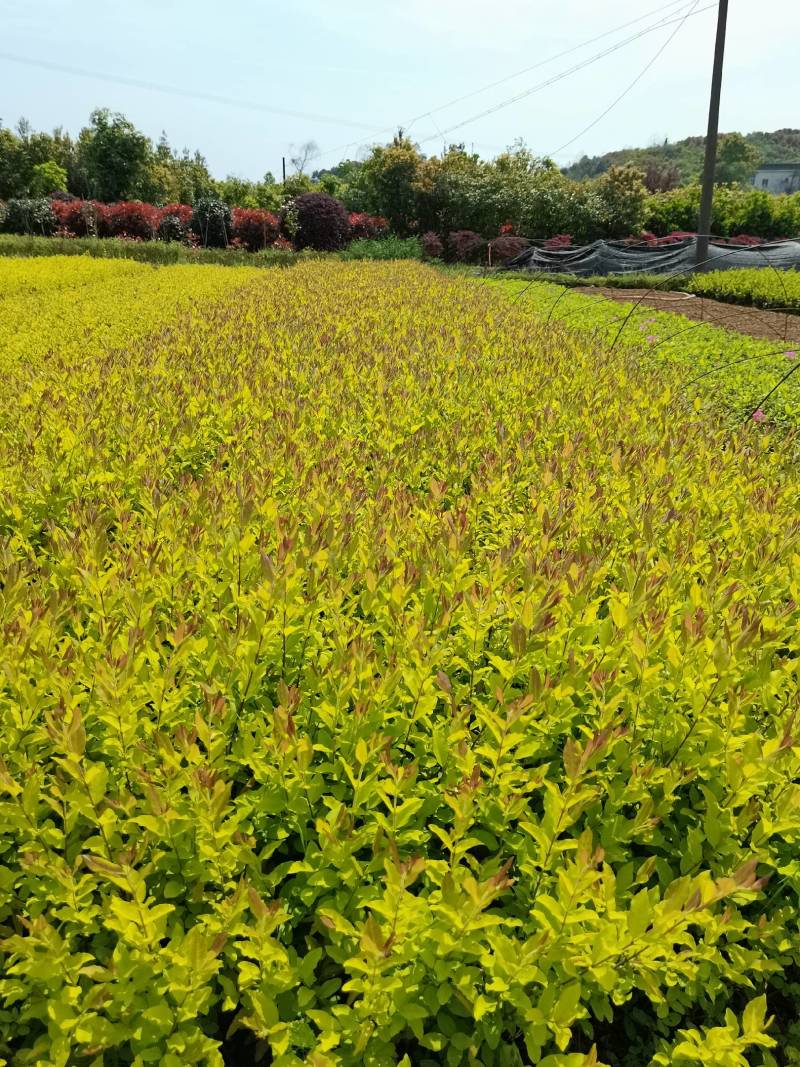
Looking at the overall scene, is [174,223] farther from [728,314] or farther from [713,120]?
[728,314]

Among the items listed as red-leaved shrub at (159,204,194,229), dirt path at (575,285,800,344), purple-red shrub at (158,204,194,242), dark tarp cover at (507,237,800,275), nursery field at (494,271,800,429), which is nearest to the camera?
nursery field at (494,271,800,429)

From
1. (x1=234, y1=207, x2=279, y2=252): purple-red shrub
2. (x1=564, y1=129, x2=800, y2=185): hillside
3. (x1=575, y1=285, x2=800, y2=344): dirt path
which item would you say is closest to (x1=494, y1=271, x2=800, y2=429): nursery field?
(x1=575, y1=285, x2=800, y2=344): dirt path

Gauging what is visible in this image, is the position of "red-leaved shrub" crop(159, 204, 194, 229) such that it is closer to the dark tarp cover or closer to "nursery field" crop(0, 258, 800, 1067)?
the dark tarp cover

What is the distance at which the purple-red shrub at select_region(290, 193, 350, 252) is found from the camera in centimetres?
2842

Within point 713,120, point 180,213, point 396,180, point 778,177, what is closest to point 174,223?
point 180,213

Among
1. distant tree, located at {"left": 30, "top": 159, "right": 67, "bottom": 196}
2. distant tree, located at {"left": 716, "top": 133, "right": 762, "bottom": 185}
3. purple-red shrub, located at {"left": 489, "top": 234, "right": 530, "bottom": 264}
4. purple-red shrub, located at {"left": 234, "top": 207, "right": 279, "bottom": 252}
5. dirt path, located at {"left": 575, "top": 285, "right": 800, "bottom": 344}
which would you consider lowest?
dirt path, located at {"left": 575, "top": 285, "right": 800, "bottom": 344}

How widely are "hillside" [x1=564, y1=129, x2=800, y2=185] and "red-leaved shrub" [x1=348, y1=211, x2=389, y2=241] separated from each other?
7406 centimetres

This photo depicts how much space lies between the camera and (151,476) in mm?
2791

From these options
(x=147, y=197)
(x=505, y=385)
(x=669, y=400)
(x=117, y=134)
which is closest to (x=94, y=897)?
(x=505, y=385)

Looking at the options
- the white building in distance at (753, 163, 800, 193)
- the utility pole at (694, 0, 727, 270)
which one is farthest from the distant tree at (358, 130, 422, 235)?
the white building in distance at (753, 163, 800, 193)

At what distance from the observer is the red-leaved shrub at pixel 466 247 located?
26.8 meters

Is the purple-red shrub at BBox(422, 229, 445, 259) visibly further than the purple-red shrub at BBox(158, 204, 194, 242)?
No

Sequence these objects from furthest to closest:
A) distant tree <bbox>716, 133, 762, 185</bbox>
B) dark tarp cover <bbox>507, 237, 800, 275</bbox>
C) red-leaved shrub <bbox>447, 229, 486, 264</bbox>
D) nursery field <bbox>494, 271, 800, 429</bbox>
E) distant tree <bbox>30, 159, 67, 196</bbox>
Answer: distant tree <bbox>716, 133, 762, 185</bbox> → distant tree <bbox>30, 159, 67, 196</bbox> → red-leaved shrub <bbox>447, 229, 486, 264</bbox> → dark tarp cover <bbox>507, 237, 800, 275</bbox> → nursery field <bbox>494, 271, 800, 429</bbox>

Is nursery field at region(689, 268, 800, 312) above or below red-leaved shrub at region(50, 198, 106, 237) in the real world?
below
